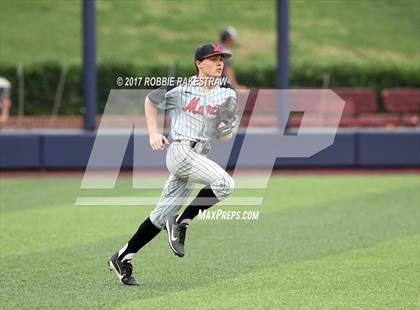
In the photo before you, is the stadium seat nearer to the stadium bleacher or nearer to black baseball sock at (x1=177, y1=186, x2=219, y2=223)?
the stadium bleacher

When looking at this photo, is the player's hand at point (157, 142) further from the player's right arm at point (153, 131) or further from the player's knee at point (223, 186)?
the player's knee at point (223, 186)

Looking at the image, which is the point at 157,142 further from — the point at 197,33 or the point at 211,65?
the point at 197,33

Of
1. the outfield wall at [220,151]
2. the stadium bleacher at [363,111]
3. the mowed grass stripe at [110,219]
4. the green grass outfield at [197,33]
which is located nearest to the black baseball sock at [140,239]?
the mowed grass stripe at [110,219]

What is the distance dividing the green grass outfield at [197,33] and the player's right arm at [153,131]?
16184mm

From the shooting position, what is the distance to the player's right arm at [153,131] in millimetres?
7078

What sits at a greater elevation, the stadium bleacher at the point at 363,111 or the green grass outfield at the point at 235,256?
the green grass outfield at the point at 235,256

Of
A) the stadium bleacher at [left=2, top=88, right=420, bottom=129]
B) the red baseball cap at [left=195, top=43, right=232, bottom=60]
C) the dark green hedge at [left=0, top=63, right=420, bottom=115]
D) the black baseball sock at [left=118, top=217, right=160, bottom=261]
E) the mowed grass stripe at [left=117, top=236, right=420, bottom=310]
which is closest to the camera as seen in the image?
the mowed grass stripe at [left=117, top=236, right=420, bottom=310]

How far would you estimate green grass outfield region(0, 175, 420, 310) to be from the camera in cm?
683

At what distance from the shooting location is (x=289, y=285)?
7.33 meters

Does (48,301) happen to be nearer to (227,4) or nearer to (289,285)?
(289,285)

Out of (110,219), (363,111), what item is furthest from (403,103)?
(110,219)

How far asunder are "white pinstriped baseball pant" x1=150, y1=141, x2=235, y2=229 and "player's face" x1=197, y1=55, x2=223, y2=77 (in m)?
0.54

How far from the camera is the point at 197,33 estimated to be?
27422 millimetres

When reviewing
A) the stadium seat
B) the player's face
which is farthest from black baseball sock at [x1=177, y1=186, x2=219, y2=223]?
the stadium seat
